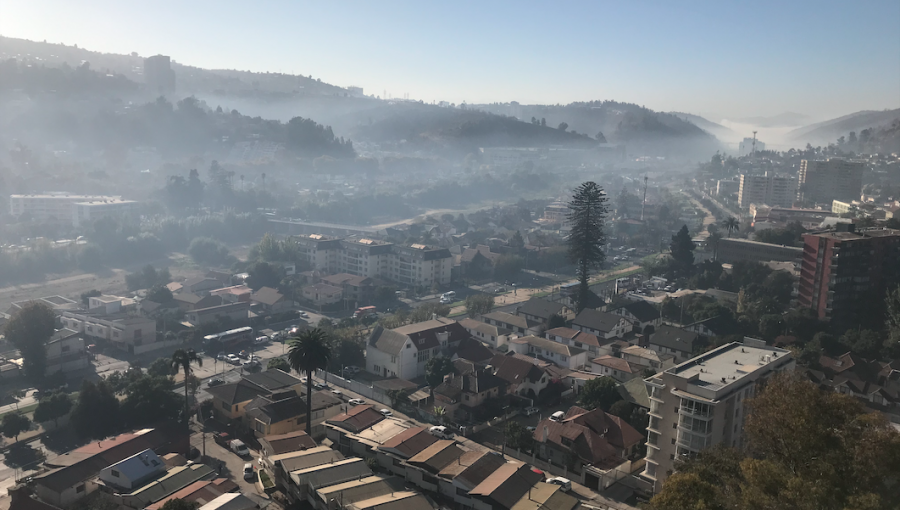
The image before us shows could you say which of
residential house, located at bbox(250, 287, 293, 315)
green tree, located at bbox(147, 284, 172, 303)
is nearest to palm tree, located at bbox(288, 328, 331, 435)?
residential house, located at bbox(250, 287, 293, 315)

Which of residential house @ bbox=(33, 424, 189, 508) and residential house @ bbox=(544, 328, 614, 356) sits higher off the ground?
residential house @ bbox=(544, 328, 614, 356)

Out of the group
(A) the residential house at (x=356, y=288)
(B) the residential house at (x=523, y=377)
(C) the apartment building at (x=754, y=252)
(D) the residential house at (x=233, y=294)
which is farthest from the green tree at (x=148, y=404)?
(C) the apartment building at (x=754, y=252)

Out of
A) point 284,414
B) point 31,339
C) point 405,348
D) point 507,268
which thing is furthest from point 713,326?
point 31,339

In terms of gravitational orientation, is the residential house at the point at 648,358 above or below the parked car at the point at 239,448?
above

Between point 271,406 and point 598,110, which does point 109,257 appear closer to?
point 271,406

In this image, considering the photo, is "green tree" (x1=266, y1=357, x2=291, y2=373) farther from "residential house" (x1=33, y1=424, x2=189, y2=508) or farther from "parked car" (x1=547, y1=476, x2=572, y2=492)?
"parked car" (x1=547, y1=476, x2=572, y2=492)

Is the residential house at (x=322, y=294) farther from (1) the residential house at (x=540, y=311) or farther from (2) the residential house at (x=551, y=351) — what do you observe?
(2) the residential house at (x=551, y=351)
